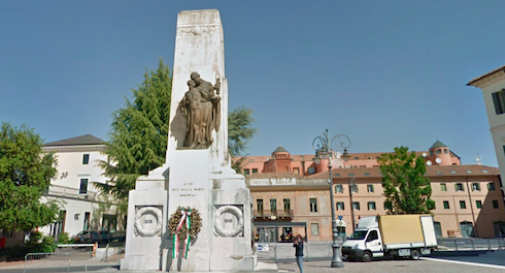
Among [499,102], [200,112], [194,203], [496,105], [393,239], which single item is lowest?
[393,239]

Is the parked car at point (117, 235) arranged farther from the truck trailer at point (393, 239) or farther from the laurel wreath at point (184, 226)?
the laurel wreath at point (184, 226)

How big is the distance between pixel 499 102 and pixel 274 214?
26353 millimetres

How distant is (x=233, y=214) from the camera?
9031 millimetres

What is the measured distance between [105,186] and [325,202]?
91.3 feet

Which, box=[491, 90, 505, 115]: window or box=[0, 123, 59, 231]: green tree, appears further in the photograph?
box=[491, 90, 505, 115]: window

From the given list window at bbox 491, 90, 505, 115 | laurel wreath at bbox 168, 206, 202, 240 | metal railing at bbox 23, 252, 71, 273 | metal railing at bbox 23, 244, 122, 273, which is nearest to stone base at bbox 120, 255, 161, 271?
laurel wreath at bbox 168, 206, 202, 240

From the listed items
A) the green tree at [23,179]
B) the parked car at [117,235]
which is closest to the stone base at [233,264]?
the green tree at [23,179]

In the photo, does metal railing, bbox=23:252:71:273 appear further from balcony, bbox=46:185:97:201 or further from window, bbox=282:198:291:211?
window, bbox=282:198:291:211

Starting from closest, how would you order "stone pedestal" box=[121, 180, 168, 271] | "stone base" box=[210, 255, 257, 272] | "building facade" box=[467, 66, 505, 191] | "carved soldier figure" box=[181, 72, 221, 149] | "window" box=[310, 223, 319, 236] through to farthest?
"stone base" box=[210, 255, 257, 272] → "stone pedestal" box=[121, 180, 168, 271] → "carved soldier figure" box=[181, 72, 221, 149] → "building facade" box=[467, 66, 505, 191] → "window" box=[310, 223, 319, 236]

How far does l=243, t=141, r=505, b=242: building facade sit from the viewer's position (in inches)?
1620

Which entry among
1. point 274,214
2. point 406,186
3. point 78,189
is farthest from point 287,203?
point 78,189

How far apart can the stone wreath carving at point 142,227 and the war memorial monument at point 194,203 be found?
0.09 ft

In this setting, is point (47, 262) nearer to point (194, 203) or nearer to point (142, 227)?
point (142, 227)

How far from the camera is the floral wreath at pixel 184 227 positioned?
866 centimetres
